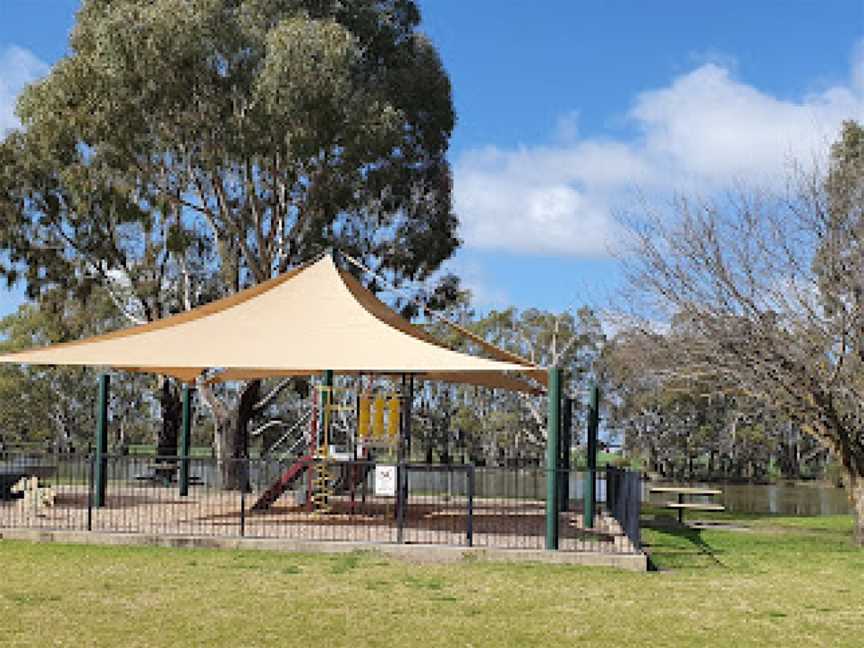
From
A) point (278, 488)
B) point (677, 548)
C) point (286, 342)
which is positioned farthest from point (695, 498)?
point (286, 342)

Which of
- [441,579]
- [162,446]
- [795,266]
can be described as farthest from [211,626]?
[162,446]

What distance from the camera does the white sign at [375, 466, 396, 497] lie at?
12.4 metres

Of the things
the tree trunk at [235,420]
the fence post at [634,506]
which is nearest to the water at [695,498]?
the tree trunk at [235,420]

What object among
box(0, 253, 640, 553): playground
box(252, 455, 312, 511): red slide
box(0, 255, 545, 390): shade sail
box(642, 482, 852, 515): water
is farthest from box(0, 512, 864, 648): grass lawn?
box(642, 482, 852, 515): water

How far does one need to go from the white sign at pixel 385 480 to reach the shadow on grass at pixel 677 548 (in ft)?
9.82

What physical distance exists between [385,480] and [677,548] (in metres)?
4.48

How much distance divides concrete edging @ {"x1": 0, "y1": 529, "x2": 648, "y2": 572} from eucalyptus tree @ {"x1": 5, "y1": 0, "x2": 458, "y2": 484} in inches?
415

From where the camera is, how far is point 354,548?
11.9 metres

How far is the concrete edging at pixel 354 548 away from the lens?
11.5 metres

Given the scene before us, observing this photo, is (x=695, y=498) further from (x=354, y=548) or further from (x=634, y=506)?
(x=354, y=548)

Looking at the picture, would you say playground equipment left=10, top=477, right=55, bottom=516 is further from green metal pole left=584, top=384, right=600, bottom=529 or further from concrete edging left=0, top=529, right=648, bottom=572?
green metal pole left=584, top=384, right=600, bottom=529

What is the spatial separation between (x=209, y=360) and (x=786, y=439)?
4618cm

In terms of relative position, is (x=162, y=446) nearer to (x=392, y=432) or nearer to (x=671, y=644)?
(x=392, y=432)

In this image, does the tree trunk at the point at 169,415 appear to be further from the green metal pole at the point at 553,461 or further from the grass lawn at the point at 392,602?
the green metal pole at the point at 553,461
